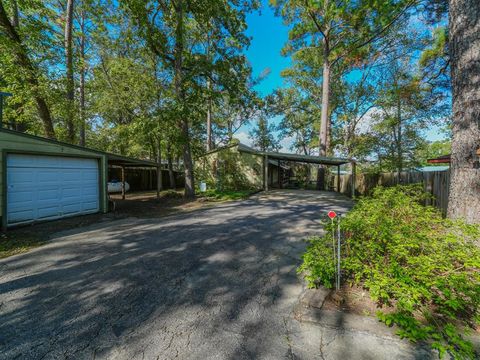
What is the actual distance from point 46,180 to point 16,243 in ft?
7.75

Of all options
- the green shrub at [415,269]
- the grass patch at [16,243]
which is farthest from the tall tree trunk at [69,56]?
the green shrub at [415,269]

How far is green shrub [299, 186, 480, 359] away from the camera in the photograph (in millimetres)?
1755

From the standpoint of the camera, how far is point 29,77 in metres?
8.35

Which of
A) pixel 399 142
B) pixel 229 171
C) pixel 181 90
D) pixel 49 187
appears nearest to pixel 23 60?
pixel 181 90

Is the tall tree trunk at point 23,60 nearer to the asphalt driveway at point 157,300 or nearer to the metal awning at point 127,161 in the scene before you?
the metal awning at point 127,161

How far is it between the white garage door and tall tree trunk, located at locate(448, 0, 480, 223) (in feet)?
30.7

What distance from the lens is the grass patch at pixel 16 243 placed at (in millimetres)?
3990

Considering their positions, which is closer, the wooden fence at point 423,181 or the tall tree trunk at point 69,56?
the wooden fence at point 423,181

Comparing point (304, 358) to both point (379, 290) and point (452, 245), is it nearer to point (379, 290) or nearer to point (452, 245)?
point (379, 290)

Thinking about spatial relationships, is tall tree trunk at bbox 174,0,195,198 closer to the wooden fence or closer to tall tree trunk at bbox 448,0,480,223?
the wooden fence

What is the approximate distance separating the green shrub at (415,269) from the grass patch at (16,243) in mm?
5244

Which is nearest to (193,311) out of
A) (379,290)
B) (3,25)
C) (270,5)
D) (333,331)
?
(333,331)

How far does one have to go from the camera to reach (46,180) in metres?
6.13

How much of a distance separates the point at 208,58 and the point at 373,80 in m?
14.9
